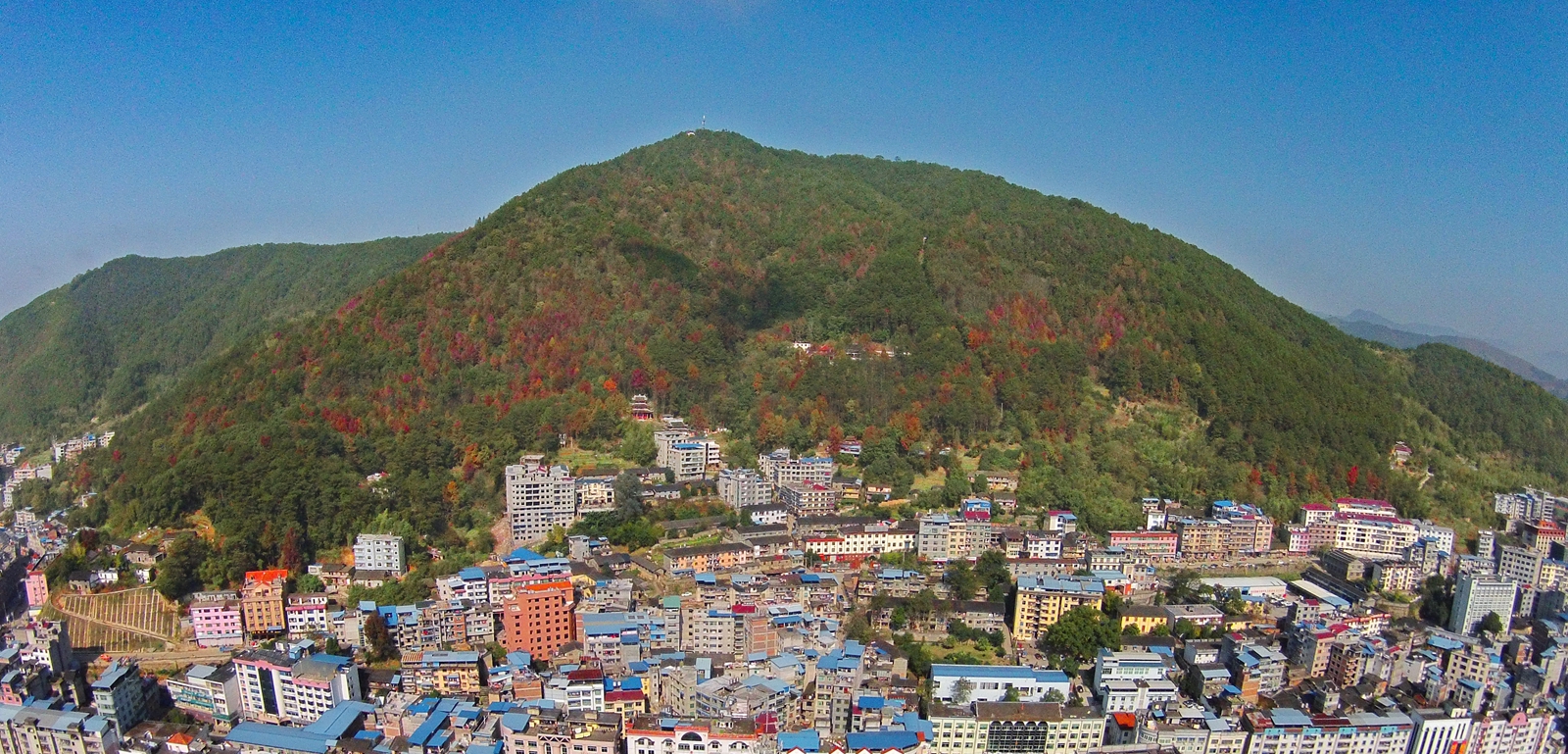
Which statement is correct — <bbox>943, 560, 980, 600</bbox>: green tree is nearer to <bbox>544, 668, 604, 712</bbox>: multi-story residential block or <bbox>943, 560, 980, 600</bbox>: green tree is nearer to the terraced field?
<bbox>544, 668, 604, 712</bbox>: multi-story residential block

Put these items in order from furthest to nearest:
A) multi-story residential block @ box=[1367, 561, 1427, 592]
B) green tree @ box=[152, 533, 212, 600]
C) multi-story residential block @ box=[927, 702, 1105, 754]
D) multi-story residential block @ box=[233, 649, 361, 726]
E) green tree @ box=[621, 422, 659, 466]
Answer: green tree @ box=[621, 422, 659, 466] < multi-story residential block @ box=[1367, 561, 1427, 592] < green tree @ box=[152, 533, 212, 600] < multi-story residential block @ box=[233, 649, 361, 726] < multi-story residential block @ box=[927, 702, 1105, 754]

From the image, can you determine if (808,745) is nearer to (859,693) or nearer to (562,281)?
(859,693)

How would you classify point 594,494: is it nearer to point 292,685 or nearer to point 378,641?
point 378,641

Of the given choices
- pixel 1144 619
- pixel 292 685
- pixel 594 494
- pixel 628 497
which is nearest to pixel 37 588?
pixel 292 685

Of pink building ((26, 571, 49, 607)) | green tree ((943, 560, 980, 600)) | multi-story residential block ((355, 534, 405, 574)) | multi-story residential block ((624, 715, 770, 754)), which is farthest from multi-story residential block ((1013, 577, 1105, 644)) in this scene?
pink building ((26, 571, 49, 607))

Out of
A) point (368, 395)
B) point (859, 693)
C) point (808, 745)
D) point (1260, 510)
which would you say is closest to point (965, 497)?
point (1260, 510)

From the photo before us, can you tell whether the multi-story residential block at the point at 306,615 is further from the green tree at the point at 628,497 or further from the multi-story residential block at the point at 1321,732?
the multi-story residential block at the point at 1321,732
